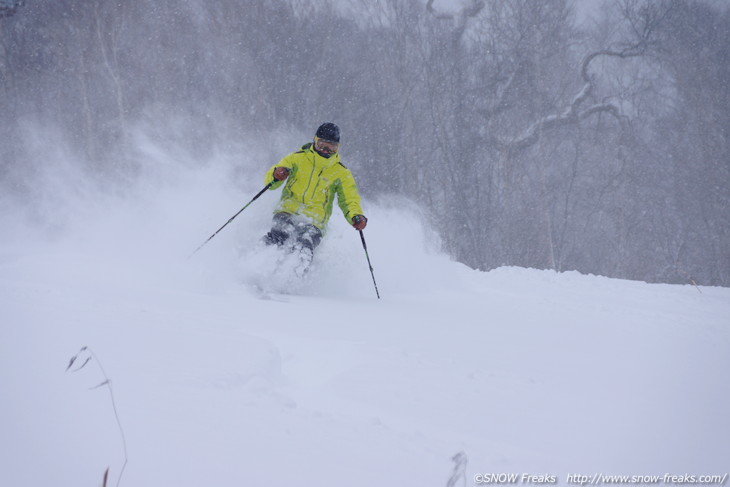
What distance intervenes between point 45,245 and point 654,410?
29.6ft

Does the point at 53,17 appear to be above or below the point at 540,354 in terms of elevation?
above

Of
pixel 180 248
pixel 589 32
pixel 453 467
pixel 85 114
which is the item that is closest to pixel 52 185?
pixel 85 114

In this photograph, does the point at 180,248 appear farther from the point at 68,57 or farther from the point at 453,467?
the point at 68,57

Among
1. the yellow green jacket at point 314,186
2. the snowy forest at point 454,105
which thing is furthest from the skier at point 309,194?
the snowy forest at point 454,105

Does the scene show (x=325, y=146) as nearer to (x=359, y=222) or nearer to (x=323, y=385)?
(x=359, y=222)

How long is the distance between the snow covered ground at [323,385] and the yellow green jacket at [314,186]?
0.81 metres

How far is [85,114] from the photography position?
17.3m

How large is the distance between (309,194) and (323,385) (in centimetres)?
352

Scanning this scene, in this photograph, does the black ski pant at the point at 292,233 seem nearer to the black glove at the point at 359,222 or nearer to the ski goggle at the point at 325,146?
the black glove at the point at 359,222

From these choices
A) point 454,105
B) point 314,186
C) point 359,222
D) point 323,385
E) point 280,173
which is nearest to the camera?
point 323,385

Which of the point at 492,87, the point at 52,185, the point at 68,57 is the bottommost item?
the point at 52,185

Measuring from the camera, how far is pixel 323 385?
92.7 inches

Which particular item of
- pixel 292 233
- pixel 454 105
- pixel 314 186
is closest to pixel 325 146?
pixel 314 186

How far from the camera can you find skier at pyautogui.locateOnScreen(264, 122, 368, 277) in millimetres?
5355
